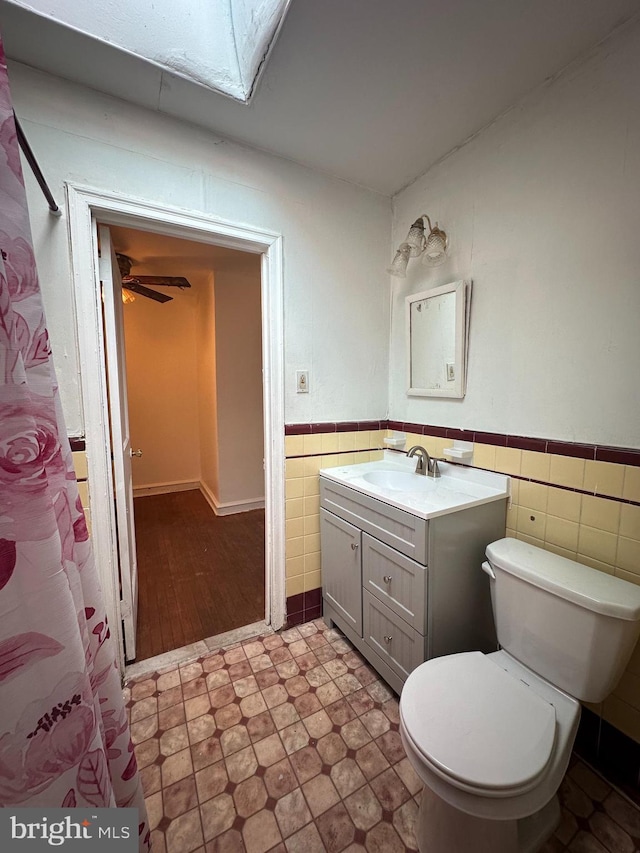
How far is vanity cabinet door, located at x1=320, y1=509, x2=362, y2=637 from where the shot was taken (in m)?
1.58

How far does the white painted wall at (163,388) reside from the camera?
153 inches

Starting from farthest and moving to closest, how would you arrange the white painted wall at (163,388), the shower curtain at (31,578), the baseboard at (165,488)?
1. the baseboard at (165,488)
2. the white painted wall at (163,388)
3. the shower curtain at (31,578)

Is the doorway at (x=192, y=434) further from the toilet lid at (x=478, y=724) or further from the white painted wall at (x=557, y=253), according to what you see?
the white painted wall at (x=557, y=253)

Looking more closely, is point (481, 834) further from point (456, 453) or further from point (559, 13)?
point (559, 13)

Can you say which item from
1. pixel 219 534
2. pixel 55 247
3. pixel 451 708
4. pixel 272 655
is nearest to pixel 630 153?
pixel 451 708

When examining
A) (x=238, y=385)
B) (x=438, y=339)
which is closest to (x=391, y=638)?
(x=438, y=339)

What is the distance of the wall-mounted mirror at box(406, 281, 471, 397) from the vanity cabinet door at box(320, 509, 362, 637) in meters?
0.83

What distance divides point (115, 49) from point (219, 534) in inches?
114

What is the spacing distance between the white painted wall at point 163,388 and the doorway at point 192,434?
0.01 m

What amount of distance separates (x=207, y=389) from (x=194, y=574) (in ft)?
6.72

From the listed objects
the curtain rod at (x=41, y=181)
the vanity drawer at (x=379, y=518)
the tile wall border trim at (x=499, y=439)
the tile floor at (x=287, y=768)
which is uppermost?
the curtain rod at (x=41, y=181)

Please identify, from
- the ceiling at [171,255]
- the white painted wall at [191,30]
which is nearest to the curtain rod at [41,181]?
the white painted wall at [191,30]

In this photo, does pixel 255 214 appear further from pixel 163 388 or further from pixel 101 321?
pixel 163 388

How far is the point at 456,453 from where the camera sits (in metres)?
1.58
